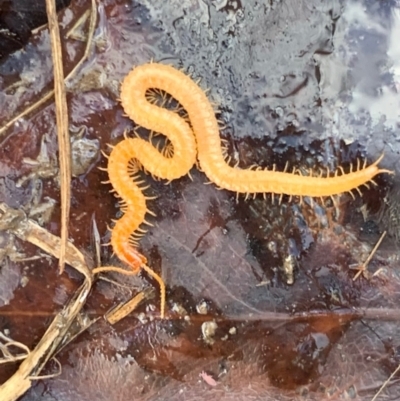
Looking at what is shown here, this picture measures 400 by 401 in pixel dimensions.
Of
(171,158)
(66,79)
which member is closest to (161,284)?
(171,158)

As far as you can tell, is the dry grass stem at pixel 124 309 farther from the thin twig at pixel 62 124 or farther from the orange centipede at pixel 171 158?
the thin twig at pixel 62 124

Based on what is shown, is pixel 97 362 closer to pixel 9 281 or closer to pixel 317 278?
pixel 9 281

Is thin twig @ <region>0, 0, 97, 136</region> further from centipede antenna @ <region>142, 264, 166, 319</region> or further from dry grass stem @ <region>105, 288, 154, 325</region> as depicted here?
dry grass stem @ <region>105, 288, 154, 325</region>

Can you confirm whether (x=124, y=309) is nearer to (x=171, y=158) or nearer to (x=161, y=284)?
(x=161, y=284)

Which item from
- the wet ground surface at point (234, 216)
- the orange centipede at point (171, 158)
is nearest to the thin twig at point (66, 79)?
the wet ground surface at point (234, 216)

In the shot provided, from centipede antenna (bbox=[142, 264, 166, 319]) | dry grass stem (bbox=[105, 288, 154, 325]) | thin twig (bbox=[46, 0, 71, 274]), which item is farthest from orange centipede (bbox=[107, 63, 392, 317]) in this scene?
thin twig (bbox=[46, 0, 71, 274])

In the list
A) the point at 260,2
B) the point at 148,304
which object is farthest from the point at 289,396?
the point at 260,2

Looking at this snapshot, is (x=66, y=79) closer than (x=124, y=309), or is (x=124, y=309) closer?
(x=66, y=79)
